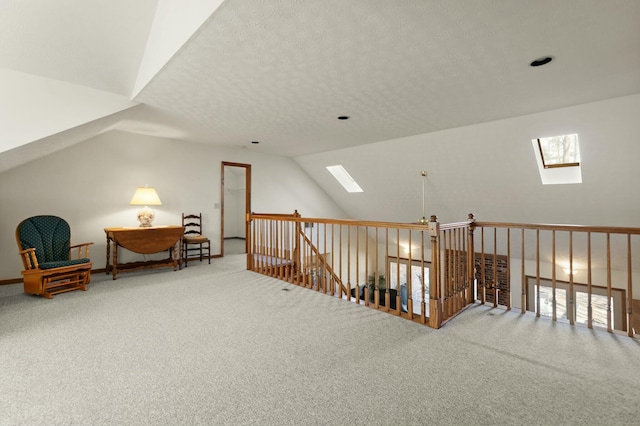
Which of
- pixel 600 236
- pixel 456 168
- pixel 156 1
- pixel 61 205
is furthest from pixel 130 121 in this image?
pixel 600 236

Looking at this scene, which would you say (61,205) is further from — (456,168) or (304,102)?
(456,168)

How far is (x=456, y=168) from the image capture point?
520 cm

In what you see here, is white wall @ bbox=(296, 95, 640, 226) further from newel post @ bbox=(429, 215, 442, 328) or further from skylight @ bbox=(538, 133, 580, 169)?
newel post @ bbox=(429, 215, 442, 328)

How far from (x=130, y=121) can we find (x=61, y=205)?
157 cm

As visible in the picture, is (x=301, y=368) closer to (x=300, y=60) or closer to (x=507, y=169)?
(x=300, y=60)

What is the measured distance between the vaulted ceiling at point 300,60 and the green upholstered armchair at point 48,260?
0.94 m

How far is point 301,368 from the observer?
6.13 feet

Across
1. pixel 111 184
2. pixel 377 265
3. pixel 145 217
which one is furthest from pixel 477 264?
pixel 111 184

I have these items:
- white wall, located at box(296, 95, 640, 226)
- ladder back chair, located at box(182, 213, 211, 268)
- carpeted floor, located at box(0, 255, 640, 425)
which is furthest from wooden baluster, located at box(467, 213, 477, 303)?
ladder back chair, located at box(182, 213, 211, 268)

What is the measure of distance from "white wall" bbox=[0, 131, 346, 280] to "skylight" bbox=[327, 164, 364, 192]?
1.65 metres

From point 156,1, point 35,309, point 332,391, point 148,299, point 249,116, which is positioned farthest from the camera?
point 249,116

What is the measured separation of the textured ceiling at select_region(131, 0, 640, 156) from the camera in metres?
1.89

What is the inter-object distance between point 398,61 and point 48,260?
4.52 meters

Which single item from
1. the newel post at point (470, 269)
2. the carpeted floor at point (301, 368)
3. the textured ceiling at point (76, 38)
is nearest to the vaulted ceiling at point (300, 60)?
the textured ceiling at point (76, 38)
